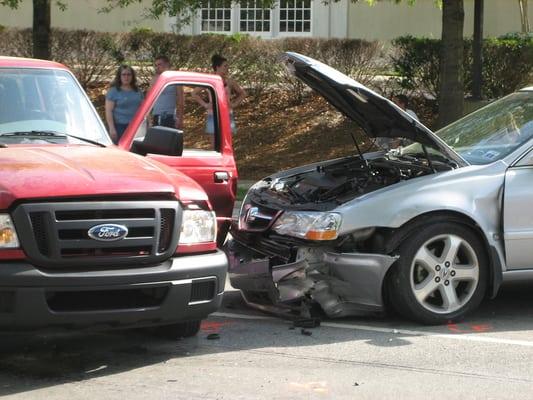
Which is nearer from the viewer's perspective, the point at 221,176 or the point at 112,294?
the point at 112,294

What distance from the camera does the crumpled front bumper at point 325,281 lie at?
6289 mm

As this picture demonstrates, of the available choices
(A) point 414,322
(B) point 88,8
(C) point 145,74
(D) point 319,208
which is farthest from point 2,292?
(B) point 88,8

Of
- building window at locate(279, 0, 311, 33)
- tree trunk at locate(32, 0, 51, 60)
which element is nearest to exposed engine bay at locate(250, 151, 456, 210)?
tree trunk at locate(32, 0, 51, 60)

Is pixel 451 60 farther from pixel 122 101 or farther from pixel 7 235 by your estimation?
pixel 7 235

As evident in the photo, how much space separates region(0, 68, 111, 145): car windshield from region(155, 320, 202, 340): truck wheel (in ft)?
4.49

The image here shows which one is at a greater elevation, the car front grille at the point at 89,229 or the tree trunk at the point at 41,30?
the tree trunk at the point at 41,30

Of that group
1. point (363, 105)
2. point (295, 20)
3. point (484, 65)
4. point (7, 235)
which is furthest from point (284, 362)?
point (295, 20)

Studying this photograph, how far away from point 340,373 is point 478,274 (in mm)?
1575

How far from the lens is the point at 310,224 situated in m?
6.32

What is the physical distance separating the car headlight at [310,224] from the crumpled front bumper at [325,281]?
181 millimetres

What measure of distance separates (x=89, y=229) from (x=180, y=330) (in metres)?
1.34

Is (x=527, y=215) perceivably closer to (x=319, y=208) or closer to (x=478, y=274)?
(x=478, y=274)

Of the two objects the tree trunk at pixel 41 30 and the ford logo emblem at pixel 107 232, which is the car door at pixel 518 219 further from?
the tree trunk at pixel 41 30

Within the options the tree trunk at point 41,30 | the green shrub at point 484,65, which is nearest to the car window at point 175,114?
the tree trunk at point 41,30
